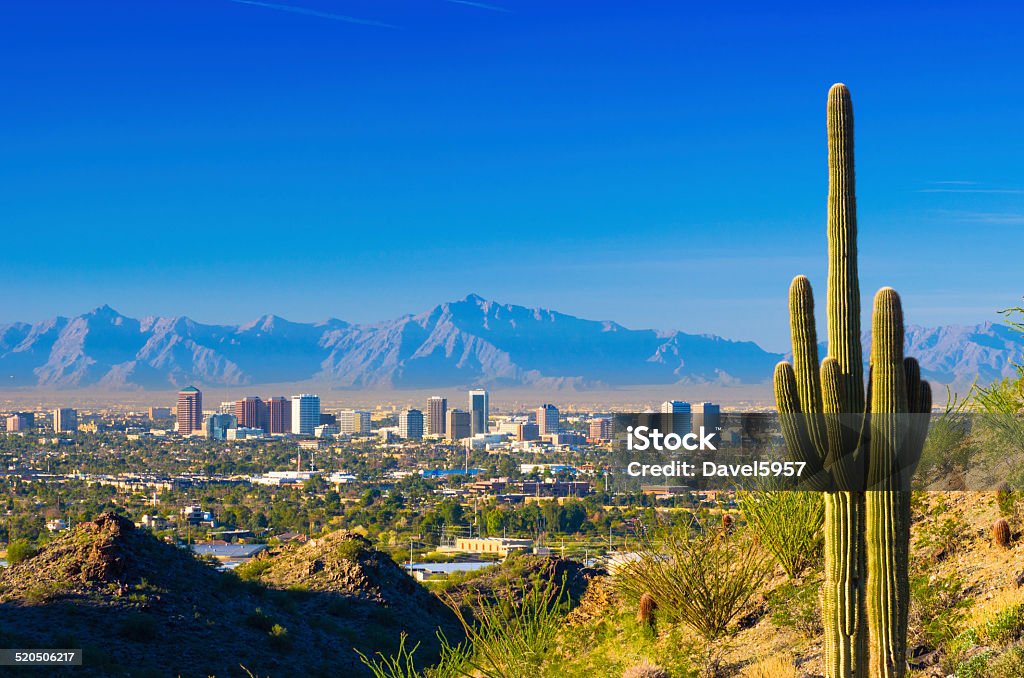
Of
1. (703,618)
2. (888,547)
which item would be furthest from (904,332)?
(703,618)

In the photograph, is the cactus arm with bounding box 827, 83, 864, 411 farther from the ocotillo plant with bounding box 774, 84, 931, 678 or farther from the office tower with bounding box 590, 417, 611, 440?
the office tower with bounding box 590, 417, 611, 440

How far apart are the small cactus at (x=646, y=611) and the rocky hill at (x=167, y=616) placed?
8135mm

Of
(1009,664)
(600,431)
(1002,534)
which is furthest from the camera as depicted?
(600,431)

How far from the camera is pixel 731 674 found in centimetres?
1018

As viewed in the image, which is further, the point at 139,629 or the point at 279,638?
the point at 279,638

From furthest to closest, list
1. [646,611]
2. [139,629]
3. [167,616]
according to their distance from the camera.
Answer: [167,616] → [139,629] → [646,611]

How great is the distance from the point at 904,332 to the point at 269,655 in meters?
14.1

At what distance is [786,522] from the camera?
38.0 ft

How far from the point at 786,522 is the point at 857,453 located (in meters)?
4.50

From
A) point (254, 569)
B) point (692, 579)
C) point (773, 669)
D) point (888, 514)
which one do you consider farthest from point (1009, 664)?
point (254, 569)

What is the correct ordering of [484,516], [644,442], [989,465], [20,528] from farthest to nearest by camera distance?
[484,516] → [20,528] → [989,465] → [644,442]

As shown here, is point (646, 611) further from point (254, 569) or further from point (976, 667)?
point (254, 569)

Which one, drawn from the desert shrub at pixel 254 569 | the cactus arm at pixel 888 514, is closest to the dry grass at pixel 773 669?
the cactus arm at pixel 888 514

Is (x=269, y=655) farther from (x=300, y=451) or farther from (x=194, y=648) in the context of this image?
(x=300, y=451)
